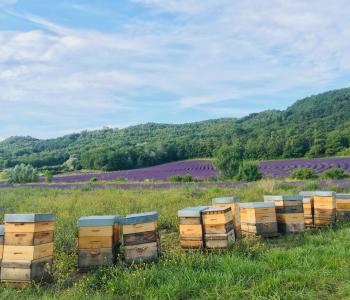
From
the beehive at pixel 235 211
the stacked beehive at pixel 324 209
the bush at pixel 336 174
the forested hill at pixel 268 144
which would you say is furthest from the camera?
the forested hill at pixel 268 144

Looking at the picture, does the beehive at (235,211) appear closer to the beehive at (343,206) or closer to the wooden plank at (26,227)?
the beehive at (343,206)

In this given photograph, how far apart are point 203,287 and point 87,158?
57499mm

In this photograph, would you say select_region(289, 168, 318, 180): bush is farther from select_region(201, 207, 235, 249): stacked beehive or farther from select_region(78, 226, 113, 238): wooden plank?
select_region(78, 226, 113, 238): wooden plank

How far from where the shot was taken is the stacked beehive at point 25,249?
226 inches

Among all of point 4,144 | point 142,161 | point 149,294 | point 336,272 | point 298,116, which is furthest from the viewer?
point 4,144

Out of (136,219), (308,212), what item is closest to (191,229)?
(136,219)

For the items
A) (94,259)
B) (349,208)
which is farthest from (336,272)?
(349,208)

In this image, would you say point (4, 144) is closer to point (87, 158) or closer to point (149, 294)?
point (87, 158)

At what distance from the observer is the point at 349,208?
10.7 metres

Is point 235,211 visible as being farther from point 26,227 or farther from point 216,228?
point 26,227

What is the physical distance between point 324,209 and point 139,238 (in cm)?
560

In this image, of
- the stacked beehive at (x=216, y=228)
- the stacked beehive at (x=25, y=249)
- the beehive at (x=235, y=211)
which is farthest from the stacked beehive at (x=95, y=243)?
the beehive at (x=235, y=211)

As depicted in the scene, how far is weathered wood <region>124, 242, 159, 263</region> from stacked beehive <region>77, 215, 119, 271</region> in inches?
9.7

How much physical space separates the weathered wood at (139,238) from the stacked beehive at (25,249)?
1.27 m
